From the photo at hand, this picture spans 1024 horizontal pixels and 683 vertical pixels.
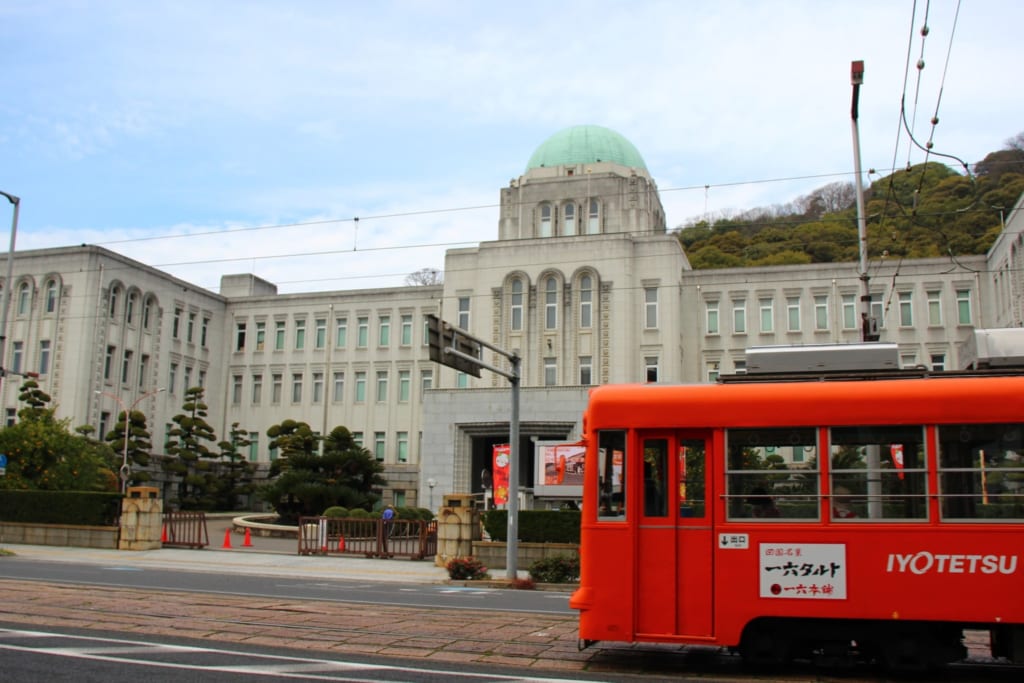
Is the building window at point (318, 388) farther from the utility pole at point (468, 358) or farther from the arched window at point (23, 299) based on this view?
the utility pole at point (468, 358)

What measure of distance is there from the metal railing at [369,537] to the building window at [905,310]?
109 feet

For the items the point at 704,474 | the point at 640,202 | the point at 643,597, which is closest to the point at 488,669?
the point at 643,597

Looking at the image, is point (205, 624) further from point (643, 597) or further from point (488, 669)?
point (643, 597)

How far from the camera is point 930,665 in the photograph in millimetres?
8984

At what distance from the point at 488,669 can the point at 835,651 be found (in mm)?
3547

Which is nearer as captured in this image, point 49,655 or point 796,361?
point 49,655

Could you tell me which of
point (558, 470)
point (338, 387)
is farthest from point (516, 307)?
point (558, 470)

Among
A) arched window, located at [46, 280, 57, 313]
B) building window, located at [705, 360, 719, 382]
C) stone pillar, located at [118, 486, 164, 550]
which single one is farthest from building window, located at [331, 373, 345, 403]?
stone pillar, located at [118, 486, 164, 550]

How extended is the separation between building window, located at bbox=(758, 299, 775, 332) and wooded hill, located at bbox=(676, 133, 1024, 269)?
545 centimetres

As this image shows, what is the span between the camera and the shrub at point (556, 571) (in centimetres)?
2292

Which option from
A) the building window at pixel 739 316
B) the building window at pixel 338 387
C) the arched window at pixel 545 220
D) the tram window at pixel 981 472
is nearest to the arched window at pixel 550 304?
the arched window at pixel 545 220

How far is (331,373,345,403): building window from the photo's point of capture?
205ft

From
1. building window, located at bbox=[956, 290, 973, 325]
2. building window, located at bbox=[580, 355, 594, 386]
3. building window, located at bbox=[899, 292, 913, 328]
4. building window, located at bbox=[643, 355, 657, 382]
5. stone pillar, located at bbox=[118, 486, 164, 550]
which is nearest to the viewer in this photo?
stone pillar, located at bbox=[118, 486, 164, 550]

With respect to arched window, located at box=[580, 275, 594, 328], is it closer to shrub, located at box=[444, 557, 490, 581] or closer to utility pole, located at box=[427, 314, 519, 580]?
utility pole, located at box=[427, 314, 519, 580]
